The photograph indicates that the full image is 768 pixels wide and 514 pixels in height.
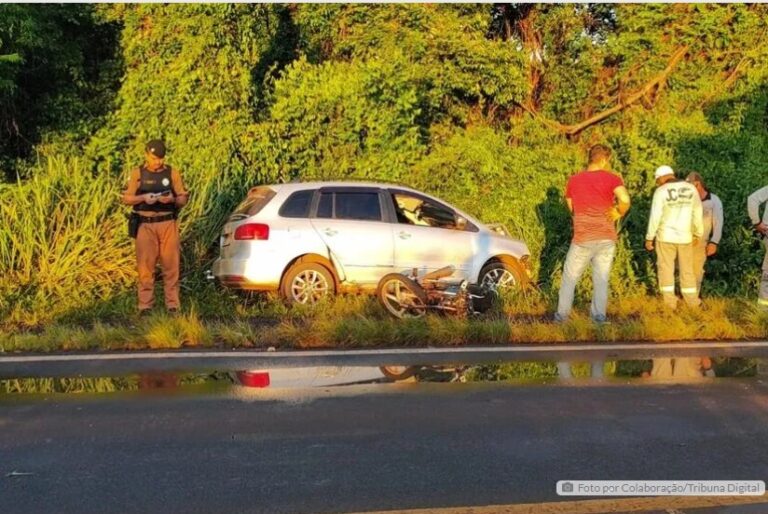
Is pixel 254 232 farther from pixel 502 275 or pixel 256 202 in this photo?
pixel 502 275

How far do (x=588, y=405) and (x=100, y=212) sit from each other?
23.2 feet

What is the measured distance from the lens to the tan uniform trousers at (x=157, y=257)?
8.48 m

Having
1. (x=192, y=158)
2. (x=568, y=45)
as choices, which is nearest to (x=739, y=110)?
(x=568, y=45)

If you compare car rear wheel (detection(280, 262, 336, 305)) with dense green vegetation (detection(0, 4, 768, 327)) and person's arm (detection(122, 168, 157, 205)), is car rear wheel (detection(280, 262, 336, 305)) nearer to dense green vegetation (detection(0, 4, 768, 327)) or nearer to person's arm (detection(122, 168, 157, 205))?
dense green vegetation (detection(0, 4, 768, 327))

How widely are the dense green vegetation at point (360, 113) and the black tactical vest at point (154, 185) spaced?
141 centimetres

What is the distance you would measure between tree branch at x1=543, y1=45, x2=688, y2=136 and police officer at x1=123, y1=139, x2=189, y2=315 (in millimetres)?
10015

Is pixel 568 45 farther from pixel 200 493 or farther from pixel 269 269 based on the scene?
pixel 200 493

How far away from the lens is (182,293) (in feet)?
32.6

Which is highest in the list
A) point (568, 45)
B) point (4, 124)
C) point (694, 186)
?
point (568, 45)

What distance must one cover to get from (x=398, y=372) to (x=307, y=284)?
10.5ft

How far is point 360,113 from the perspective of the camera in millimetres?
12578

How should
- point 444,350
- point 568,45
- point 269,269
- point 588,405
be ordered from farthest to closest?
point 568,45, point 269,269, point 444,350, point 588,405

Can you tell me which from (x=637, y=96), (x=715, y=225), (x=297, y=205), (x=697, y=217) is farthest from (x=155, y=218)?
(x=637, y=96)

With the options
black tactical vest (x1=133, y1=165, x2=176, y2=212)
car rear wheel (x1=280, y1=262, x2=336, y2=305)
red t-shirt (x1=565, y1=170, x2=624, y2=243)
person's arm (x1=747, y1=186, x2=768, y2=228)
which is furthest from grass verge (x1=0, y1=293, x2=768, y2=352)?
black tactical vest (x1=133, y1=165, x2=176, y2=212)
